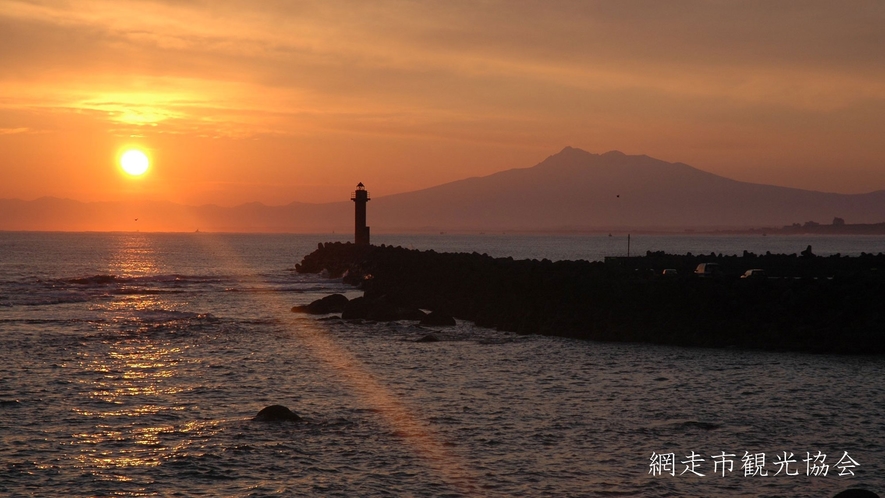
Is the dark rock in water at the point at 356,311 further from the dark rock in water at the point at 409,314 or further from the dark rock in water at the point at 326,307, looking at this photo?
the dark rock in water at the point at 326,307

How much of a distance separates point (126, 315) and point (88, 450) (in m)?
24.5

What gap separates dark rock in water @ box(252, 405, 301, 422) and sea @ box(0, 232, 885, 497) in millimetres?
221

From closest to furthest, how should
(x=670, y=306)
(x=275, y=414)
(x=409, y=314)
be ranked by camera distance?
1. (x=275, y=414)
2. (x=670, y=306)
3. (x=409, y=314)

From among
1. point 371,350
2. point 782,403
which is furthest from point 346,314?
point 782,403

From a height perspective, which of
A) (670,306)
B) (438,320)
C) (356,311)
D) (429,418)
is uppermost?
(670,306)

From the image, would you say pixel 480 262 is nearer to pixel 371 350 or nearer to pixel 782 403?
pixel 371 350

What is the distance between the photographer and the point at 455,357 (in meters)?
23.8

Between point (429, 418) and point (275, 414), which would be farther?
point (429, 418)

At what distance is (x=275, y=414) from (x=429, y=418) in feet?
9.43

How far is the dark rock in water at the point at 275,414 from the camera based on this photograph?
51.0 feet

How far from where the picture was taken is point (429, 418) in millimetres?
16031

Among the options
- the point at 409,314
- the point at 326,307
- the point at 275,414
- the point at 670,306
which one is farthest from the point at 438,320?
the point at 275,414

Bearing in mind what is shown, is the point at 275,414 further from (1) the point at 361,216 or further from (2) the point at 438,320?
(1) the point at 361,216

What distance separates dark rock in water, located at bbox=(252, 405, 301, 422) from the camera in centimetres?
1554
